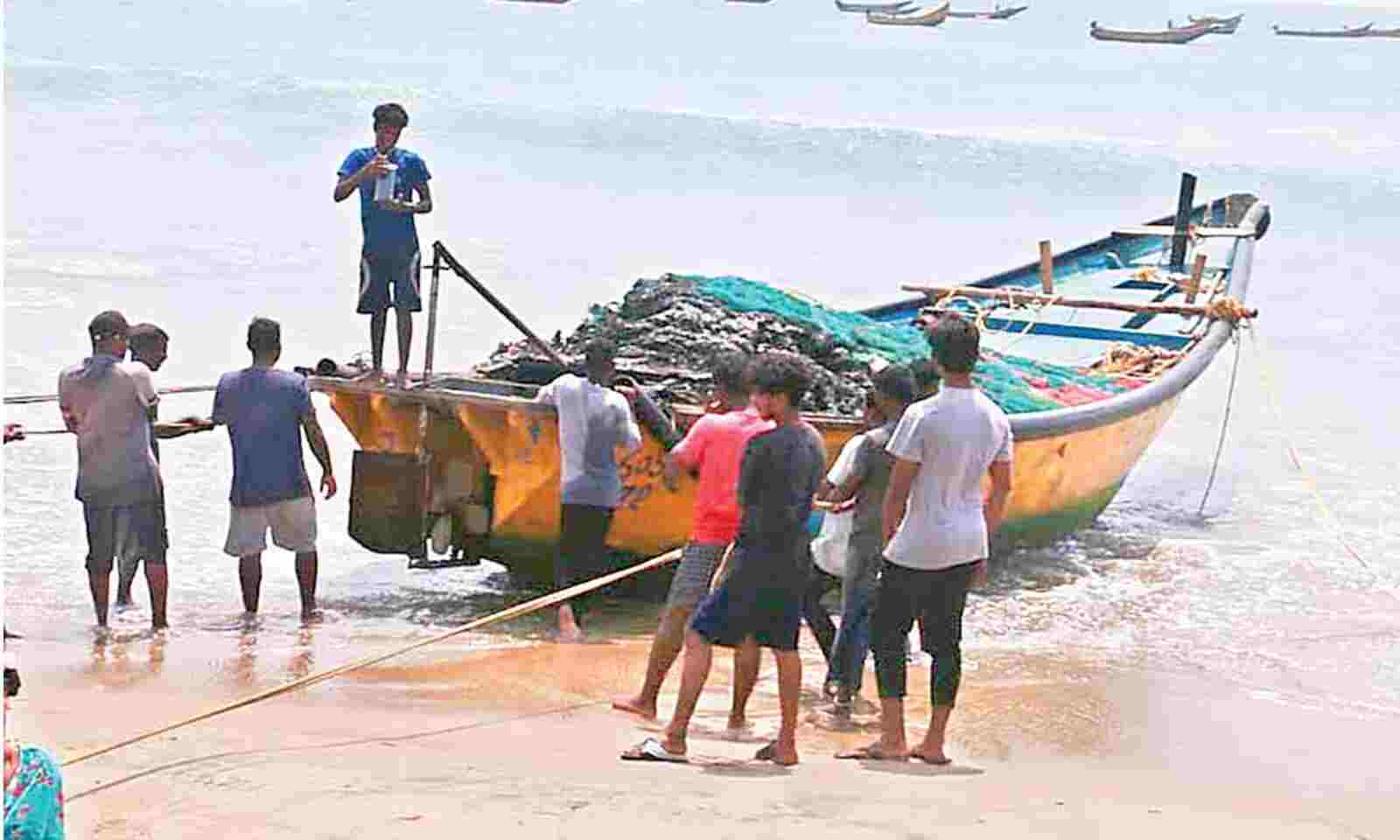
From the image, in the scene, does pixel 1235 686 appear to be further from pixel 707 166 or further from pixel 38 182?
pixel 707 166

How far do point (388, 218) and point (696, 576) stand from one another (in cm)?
274

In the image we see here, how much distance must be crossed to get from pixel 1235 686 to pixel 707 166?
2602 cm

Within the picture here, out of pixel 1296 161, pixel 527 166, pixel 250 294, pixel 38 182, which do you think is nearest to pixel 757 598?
pixel 250 294

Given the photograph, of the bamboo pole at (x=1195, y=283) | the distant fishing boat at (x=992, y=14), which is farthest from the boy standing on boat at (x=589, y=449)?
the distant fishing boat at (x=992, y=14)

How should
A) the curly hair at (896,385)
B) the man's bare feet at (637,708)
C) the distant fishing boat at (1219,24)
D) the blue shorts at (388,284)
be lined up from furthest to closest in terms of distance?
the distant fishing boat at (1219,24) < the blue shorts at (388,284) < the man's bare feet at (637,708) < the curly hair at (896,385)

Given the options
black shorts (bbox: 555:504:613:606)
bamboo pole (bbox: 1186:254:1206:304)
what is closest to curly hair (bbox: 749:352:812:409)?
black shorts (bbox: 555:504:613:606)

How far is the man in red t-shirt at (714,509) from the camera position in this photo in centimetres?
682

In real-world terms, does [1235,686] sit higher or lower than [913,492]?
lower

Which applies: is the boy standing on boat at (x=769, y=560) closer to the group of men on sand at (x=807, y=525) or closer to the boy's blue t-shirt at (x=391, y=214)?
the group of men on sand at (x=807, y=525)

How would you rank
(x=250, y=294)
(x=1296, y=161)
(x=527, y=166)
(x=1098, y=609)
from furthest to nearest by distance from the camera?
(x=1296, y=161), (x=527, y=166), (x=250, y=294), (x=1098, y=609)

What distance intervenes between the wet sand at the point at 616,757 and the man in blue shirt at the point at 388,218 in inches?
61.1

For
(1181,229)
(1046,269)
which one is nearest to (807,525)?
(1046,269)

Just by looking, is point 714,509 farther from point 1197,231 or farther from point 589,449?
point 1197,231

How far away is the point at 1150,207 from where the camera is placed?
109 ft
